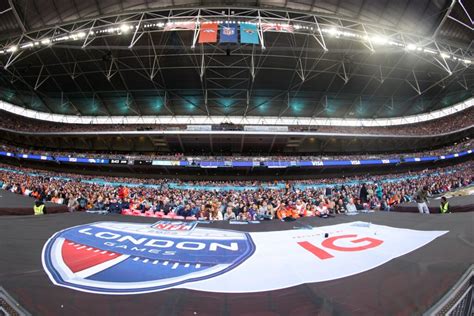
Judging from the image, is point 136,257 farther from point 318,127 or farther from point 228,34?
point 318,127

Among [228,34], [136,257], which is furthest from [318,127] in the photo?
[136,257]

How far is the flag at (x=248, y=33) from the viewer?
45.7 ft

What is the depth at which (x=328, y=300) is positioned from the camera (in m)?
1.31

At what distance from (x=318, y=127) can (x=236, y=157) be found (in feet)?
39.2

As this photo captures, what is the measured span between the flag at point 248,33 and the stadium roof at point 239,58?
28.6 inches

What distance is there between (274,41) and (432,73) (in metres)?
19.8

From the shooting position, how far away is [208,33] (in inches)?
548

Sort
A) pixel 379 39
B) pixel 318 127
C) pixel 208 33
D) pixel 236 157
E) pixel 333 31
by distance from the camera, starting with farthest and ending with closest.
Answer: pixel 318 127, pixel 236 157, pixel 379 39, pixel 333 31, pixel 208 33

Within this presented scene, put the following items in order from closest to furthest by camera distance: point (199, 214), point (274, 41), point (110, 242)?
1. point (110, 242)
2. point (199, 214)
3. point (274, 41)

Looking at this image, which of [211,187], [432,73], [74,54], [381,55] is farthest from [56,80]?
[432,73]

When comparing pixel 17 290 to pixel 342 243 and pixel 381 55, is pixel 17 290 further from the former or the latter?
pixel 381 55

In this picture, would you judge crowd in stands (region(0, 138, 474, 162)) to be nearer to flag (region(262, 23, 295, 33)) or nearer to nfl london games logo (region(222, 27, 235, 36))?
nfl london games logo (region(222, 27, 235, 36))

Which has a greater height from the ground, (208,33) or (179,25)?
(179,25)

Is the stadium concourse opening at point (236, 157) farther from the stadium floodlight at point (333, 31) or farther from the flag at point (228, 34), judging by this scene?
the stadium floodlight at point (333, 31)
